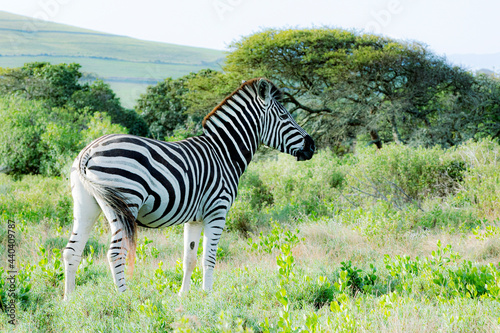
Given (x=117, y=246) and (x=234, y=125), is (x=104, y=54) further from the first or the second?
(x=117, y=246)

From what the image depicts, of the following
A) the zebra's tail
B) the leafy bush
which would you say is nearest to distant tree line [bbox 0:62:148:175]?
the leafy bush

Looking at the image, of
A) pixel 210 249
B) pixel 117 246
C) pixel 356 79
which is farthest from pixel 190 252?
pixel 356 79

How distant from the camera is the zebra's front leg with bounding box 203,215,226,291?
392 centimetres

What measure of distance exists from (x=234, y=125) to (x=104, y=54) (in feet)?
248

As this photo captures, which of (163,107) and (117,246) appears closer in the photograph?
(117,246)

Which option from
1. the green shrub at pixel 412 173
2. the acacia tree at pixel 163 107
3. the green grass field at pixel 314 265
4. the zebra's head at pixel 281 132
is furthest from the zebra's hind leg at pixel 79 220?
the acacia tree at pixel 163 107

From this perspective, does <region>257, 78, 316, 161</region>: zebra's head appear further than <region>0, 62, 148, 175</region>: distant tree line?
No

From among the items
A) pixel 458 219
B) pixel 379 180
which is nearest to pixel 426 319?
pixel 458 219

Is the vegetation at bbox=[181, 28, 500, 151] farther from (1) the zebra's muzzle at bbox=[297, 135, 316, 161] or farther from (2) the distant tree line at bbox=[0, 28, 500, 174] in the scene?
(1) the zebra's muzzle at bbox=[297, 135, 316, 161]

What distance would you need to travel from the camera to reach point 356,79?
16000 mm

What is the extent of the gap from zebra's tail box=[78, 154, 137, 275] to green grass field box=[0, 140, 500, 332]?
1.68 feet

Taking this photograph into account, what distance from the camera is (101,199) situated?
332 centimetres

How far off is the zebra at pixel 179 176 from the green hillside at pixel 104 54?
4059 centimetres

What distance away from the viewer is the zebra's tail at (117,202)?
3264mm
